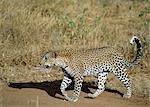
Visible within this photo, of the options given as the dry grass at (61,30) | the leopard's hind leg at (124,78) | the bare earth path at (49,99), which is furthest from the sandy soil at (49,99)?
the dry grass at (61,30)

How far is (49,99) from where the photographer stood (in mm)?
8250

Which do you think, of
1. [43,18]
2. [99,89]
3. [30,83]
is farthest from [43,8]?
[99,89]

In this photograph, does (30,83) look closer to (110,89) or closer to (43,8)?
(110,89)

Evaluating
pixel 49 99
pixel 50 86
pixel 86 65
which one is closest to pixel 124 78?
pixel 86 65

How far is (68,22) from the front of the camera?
1252cm

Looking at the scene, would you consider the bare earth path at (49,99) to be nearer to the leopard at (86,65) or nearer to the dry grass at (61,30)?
the leopard at (86,65)

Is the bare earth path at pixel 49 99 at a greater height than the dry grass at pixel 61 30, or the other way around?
the dry grass at pixel 61 30

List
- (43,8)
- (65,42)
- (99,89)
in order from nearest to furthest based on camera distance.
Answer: (99,89) → (65,42) → (43,8)

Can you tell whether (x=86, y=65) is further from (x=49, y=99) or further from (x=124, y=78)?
(x=49, y=99)

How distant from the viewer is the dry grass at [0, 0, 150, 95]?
34.5ft

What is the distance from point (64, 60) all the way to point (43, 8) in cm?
603

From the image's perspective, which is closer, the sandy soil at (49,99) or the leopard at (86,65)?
the sandy soil at (49,99)

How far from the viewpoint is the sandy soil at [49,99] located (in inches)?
313

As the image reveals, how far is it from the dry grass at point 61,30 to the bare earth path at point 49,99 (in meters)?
0.54
